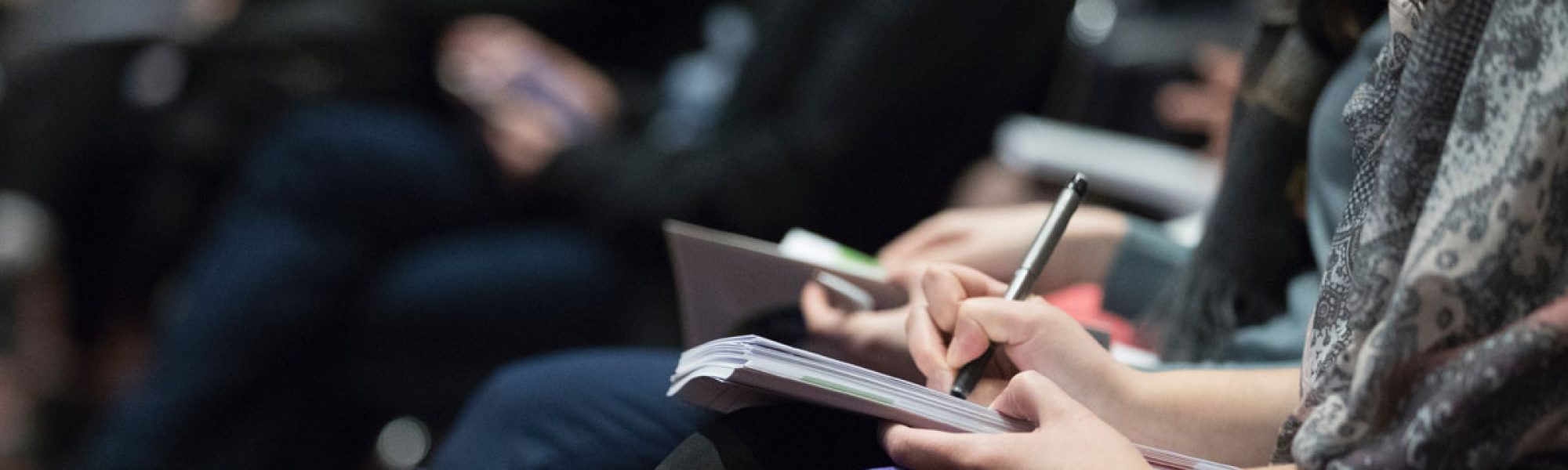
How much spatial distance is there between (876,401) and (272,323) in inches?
40.4

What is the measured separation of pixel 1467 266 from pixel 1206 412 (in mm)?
194

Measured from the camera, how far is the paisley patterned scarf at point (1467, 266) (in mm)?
436

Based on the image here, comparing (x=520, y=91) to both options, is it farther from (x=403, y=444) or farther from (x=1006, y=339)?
(x=1006, y=339)

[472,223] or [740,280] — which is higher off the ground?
[740,280]

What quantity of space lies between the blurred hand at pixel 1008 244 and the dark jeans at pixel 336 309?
57 cm

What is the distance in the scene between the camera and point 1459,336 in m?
0.46

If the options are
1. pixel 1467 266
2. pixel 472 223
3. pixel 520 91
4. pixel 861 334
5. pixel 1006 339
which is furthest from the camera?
pixel 520 91

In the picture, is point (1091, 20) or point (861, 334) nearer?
point (861, 334)

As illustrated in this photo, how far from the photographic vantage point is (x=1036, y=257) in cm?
66

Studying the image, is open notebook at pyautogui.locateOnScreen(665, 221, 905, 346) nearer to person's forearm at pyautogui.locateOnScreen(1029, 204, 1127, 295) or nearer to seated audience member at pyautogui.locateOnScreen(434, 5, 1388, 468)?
seated audience member at pyautogui.locateOnScreen(434, 5, 1388, 468)

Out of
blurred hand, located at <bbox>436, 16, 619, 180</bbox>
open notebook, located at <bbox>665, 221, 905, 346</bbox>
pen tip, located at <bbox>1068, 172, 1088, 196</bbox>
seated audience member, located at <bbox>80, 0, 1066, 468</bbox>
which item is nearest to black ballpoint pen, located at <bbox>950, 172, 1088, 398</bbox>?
pen tip, located at <bbox>1068, 172, 1088, 196</bbox>

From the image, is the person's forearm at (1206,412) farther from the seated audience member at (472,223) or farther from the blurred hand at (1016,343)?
the seated audience member at (472,223)

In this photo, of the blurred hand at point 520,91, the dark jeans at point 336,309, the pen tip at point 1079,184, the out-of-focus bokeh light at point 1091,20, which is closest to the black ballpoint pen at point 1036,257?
the pen tip at point 1079,184

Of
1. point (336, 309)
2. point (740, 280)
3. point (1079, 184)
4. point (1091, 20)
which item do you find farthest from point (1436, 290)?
point (1091, 20)
